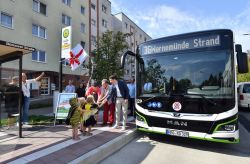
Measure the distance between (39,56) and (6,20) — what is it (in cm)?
530

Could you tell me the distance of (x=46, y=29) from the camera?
88.5 feet

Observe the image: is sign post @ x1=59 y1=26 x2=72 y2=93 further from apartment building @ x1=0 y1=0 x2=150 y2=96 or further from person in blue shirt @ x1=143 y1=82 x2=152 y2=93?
apartment building @ x1=0 y1=0 x2=150 y2=96

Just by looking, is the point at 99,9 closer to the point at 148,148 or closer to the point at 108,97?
the point at 108,97

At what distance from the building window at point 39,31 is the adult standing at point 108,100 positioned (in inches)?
757

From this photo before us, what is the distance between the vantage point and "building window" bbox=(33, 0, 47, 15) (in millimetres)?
25491

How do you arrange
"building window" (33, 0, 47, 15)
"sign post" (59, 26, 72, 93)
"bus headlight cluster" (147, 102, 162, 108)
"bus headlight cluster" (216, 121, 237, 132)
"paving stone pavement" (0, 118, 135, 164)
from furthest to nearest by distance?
A: "building window" (33, 0, 47, 15)
"sign post" (59, 26, 72, 93)
"bus headlight cluster" (147, 102, 162, 108)
"bus headlight cluster" (216, 121, 237, 132)
"paving stone pavement" (0, 118, 135, 164)

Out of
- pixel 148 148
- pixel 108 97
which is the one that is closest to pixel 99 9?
pixel 108 97

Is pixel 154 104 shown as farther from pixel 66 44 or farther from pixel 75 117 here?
pixel 66 44

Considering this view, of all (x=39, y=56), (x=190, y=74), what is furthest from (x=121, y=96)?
(x=39, y=56)

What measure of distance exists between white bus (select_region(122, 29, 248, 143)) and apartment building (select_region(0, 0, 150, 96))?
45.4 ft

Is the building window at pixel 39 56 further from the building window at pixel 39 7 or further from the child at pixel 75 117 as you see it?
the child at pixel 75 117

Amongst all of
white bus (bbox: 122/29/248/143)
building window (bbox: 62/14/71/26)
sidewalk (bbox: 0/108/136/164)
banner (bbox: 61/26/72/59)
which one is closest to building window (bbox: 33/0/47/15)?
building window (bbox: 62/14/71/26)

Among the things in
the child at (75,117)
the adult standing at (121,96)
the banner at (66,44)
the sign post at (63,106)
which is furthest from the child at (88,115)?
the banner at (66,44)

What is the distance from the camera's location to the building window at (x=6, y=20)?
2117cm
